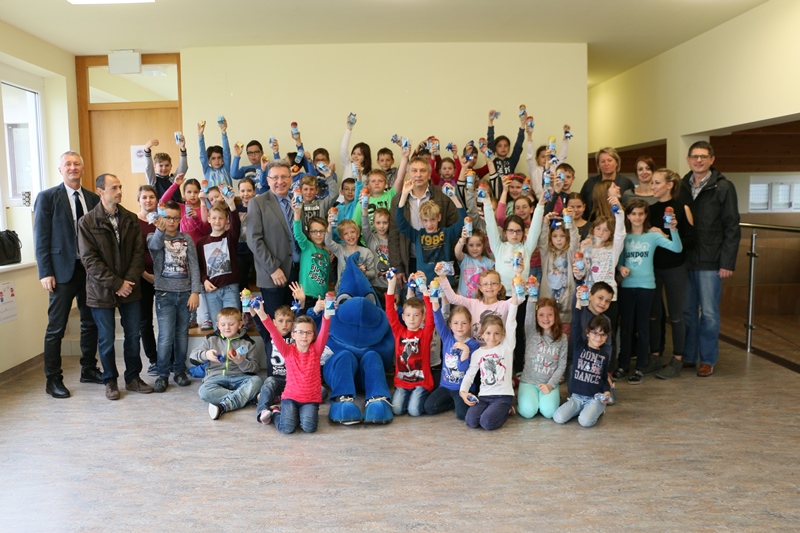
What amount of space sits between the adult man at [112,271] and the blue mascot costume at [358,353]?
4.88 ft

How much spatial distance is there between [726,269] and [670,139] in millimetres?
3207

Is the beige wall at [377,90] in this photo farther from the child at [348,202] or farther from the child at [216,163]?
the child at [348,202]

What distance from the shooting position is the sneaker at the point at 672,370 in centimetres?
507

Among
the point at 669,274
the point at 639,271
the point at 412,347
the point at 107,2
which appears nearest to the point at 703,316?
the point at 669,274

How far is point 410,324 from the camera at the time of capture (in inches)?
173

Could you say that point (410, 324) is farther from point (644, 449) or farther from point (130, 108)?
point (130, 108)

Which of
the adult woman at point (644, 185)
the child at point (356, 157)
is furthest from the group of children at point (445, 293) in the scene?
the child at point (356, 157)

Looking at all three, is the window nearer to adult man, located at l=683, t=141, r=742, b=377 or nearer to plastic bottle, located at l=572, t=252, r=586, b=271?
plastic bottle, located at l=572, t=252, r=586, b=271

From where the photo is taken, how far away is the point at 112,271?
4660 millimetres

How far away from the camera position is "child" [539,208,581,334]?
4.81 m

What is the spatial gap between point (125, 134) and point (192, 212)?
2640 millimetres

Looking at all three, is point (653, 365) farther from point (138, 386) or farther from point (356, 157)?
point (138, 386)

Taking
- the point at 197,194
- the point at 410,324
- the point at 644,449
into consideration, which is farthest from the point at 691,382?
the point at 197,194

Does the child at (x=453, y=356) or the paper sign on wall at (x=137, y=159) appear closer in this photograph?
the child at (x=453, y=356)
